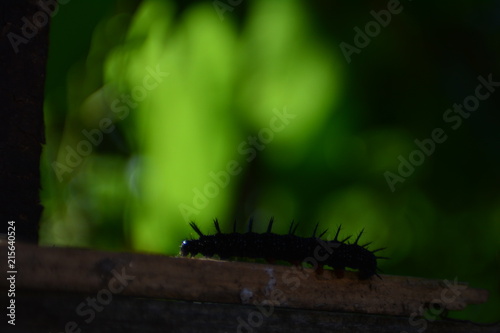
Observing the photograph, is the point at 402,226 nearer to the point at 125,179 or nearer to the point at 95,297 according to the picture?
the point at 125,179

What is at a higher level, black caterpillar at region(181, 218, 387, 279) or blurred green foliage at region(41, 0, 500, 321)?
blurred green foliage at region(41, 0, 500, 321)

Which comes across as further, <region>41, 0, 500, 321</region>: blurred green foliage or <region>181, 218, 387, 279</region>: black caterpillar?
<region>41, 0, 500, 321</region>: blurred green foliage

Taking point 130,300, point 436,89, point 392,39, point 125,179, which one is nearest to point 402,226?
point 436,89

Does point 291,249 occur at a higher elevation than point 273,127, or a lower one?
lower

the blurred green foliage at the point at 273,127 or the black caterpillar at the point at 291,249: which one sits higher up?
the blurred green foliage at the point at 273,127
